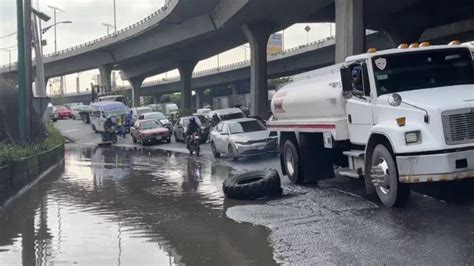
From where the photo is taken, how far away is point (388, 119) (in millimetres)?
10078

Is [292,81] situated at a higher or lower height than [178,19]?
lower

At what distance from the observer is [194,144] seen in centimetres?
2652

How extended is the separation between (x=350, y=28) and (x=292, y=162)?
48.3ft

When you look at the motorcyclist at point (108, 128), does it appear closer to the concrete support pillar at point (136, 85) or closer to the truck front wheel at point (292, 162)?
the truck front wheel at point (292, 162)

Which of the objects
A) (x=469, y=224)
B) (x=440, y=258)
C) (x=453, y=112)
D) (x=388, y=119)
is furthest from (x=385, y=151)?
(x=440, y=258)

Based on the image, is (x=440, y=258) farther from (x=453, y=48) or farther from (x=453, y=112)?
(x=453, y=48)

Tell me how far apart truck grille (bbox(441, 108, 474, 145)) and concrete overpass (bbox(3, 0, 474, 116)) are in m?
19.1

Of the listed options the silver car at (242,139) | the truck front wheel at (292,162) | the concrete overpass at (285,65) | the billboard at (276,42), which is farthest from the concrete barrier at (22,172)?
the billboard at (276,42)

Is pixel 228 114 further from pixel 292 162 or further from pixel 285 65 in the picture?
pixel 285 65

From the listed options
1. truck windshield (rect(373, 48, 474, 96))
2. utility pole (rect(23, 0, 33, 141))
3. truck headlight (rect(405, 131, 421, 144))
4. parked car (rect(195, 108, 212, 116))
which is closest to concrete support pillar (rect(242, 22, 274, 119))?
parked car (rect(195, 108, 212, 116))

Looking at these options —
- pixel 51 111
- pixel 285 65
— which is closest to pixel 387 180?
pixel 51 111

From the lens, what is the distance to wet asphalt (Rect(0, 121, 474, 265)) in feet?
24.7

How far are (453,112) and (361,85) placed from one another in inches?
81.9

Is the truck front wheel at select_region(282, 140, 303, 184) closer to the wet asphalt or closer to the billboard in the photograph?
the wet asphalt
